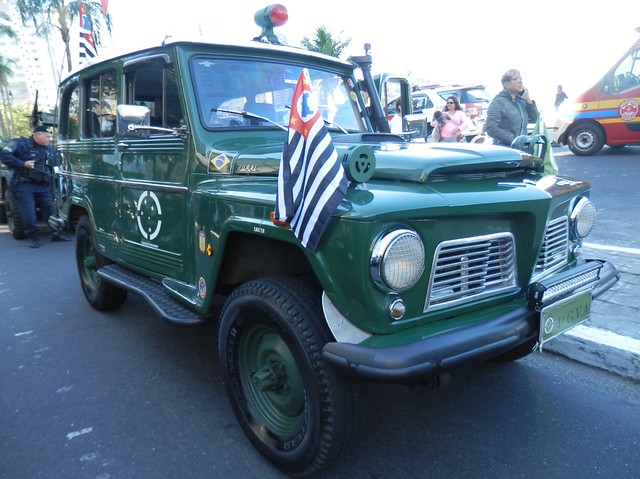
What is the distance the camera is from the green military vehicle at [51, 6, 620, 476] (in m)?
2.02

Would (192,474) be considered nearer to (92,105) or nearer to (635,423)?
(635,423)

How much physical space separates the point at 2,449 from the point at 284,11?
3.25 meters

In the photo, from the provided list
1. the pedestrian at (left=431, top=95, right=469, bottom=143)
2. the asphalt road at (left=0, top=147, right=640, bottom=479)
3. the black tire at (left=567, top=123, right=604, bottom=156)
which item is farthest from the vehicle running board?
the black tire at (left=567, top=123, right=604, bottom=156)

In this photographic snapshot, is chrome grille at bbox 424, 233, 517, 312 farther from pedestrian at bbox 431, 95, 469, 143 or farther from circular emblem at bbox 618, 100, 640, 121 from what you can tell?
circular emblem at bbox 618, 100, 640, 121

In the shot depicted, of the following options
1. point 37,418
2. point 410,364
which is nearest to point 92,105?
point 37,418

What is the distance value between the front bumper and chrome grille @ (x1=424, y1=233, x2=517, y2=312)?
0.48 feet

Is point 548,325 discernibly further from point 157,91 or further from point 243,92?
point 157,91

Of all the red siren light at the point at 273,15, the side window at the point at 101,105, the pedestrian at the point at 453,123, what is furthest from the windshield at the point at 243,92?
the pedestrian at the point at 453,123

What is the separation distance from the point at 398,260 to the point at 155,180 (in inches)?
79.6

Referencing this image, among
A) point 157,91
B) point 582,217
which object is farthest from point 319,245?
point 157,91

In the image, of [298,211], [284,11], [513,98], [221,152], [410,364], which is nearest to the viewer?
[410,364]

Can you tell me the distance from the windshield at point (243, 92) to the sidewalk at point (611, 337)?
2.15 metres

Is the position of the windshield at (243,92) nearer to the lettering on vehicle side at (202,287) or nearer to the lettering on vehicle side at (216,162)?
the lettering on vehicle side at (216,162)

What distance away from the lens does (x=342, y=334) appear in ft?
6.86
